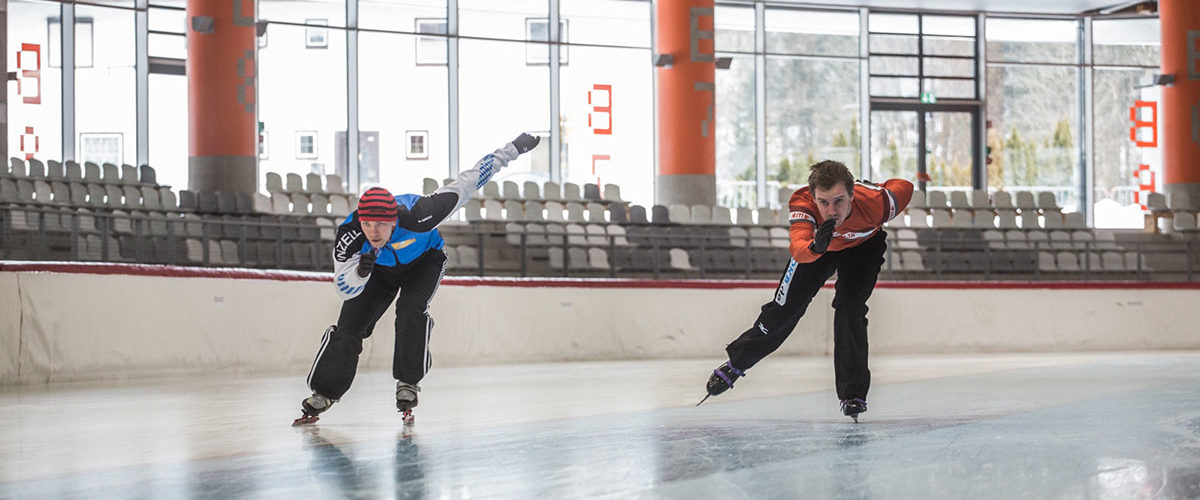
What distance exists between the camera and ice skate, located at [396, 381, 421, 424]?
5812 mm

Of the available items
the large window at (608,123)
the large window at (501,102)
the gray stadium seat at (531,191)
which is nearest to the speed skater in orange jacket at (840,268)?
the gray stadium seat at (531,191)

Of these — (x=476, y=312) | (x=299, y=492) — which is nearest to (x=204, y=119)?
(x=476, y=312)

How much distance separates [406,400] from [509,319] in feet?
25.5

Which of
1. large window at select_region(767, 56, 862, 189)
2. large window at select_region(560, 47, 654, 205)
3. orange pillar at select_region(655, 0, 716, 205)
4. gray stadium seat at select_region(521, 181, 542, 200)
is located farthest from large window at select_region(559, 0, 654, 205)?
gray stadium seat at select_region(521, 181, 542, 200)

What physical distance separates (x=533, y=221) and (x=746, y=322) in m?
4.62

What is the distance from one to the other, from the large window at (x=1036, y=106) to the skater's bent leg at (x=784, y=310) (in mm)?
23433

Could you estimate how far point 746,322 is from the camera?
1503 centimetres

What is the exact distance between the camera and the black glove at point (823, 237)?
5016mm

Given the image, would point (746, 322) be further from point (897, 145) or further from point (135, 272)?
point (897, 145)

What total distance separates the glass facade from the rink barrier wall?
400 inches

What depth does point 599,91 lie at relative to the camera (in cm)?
2538

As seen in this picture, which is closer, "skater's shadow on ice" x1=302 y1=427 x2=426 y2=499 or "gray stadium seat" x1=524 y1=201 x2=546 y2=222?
"skater's shadow on ice" x1=302 y1=427 x2=426 y2=499

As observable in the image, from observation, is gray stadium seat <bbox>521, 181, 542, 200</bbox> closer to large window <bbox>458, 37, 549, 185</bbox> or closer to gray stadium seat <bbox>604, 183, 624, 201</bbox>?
gray stadium seat <bbox>604, 183, 624, 201</bbox>

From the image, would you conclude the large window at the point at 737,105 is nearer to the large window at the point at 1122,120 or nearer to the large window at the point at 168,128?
the large window at the point at 1122,120
